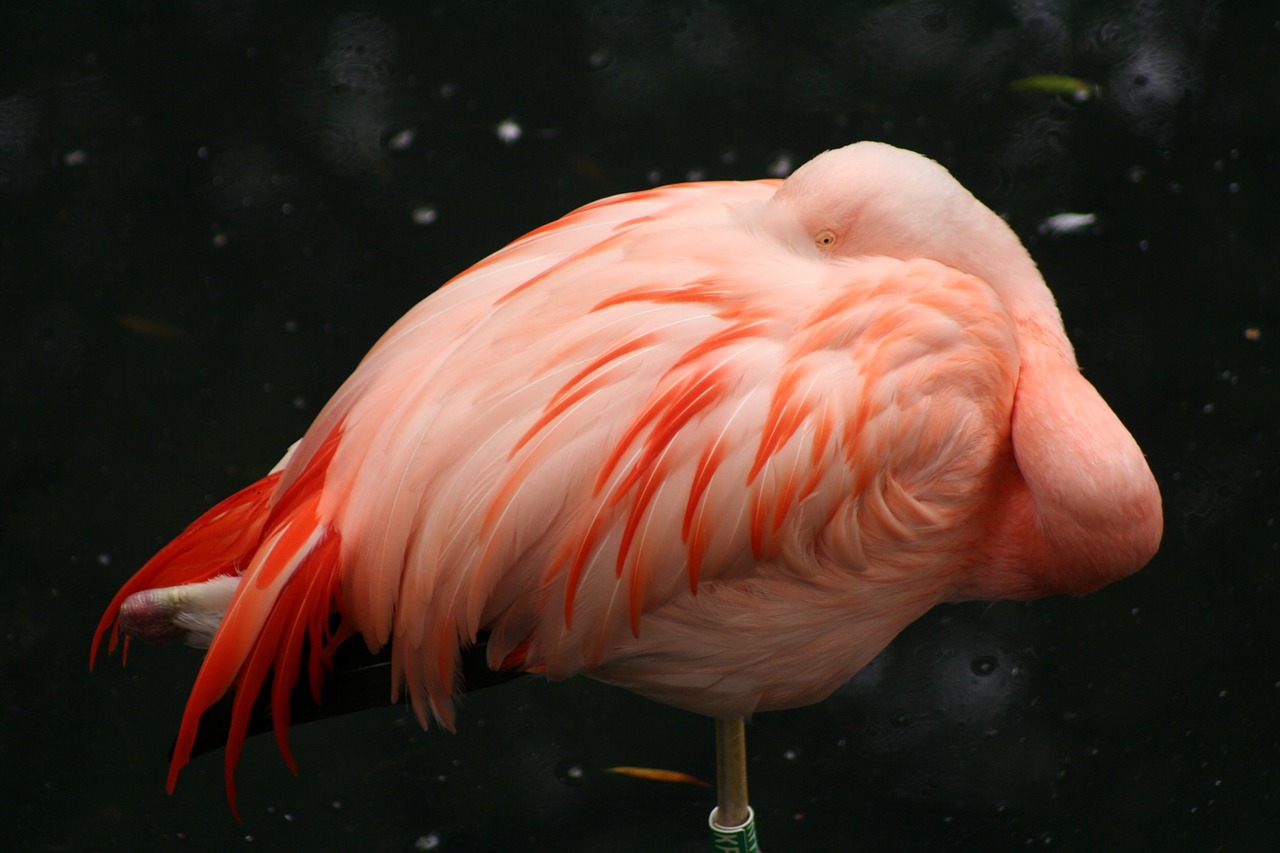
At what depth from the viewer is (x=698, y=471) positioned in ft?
3.63

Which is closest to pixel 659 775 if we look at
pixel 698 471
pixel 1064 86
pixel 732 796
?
pixel 732 796

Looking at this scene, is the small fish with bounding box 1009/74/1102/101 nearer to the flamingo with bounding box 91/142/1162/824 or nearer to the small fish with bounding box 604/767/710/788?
the flamingo with bounding box 91/142/1162/824

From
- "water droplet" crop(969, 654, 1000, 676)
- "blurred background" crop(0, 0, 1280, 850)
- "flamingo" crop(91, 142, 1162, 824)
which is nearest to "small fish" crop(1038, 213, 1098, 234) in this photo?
"blurred background" crop(0, 0, 1280, 850)

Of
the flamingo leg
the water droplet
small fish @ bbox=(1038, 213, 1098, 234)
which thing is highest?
small fish @ bbox=(1038, 213, 1098, 234)

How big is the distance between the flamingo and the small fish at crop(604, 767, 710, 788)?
0.65 metres

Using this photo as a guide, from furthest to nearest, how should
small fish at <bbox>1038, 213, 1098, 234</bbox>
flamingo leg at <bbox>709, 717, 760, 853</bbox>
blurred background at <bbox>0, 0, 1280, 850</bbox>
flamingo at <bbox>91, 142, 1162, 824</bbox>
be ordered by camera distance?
small fish at <bbox>1038, 213, 1098, 234</bbox> → blurred background at <bbox>0, 0, 1280, 850</bbox> → flamingo leg at <bbox>709, 717, 760, 853</bbox> → flamingo at <bbox>91, 142, 1162, 824</bbox>

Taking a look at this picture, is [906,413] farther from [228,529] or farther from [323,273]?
[323,273]

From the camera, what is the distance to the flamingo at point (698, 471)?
1.11 meters

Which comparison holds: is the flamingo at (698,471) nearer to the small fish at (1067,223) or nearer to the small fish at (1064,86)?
the small fish at (1067,223)

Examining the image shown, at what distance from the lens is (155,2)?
2.33 metres

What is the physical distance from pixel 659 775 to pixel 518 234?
0.93 metres

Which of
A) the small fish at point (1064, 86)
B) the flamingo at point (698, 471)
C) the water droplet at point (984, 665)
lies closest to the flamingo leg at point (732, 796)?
the flamingo at point (698, 471)

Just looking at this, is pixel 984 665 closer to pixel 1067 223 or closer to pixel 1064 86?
pixel 1067 223

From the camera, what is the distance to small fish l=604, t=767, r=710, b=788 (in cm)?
187
